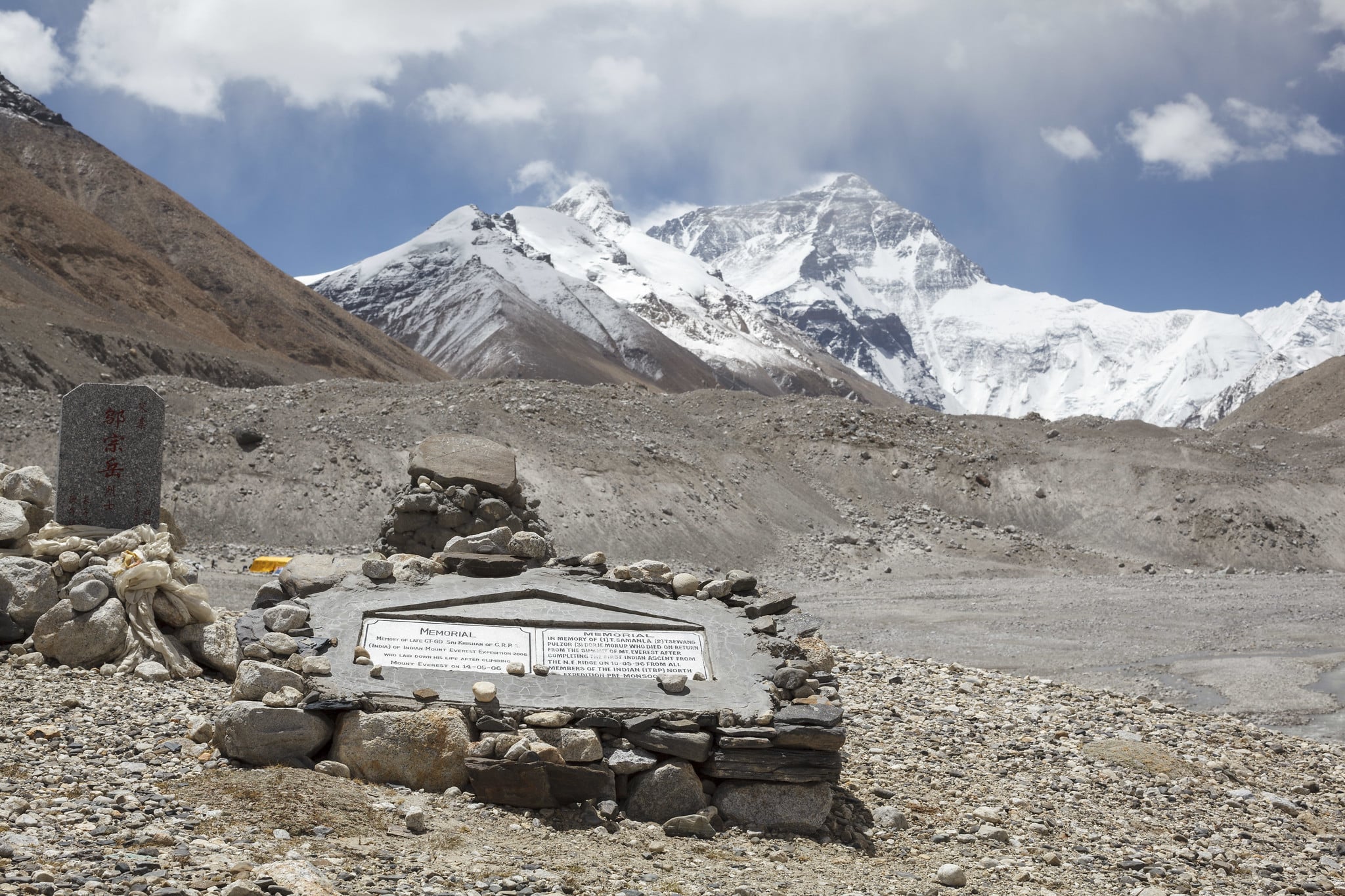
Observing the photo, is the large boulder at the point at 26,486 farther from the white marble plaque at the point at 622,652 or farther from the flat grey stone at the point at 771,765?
the flat grey stone at the point at 771,765

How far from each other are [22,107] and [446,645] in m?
96.1

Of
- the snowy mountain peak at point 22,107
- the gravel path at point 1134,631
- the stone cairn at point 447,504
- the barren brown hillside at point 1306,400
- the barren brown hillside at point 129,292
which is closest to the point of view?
the gravel path at point 1134,631

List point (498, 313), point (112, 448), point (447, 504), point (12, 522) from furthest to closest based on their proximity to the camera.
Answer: point (498, 313) → point (447, 504) → point (112, 448) → point (12, 522)

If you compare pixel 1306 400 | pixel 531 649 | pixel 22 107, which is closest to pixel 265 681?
pixel 531 649

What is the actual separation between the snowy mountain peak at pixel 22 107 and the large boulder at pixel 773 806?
9685 centimetres

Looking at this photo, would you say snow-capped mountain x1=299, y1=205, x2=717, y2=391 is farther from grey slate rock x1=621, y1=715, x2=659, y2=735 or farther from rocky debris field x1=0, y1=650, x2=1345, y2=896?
grey slate rock x1=621, y1=715, x2=659, y2=735

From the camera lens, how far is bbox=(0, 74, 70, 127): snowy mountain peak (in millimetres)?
82500

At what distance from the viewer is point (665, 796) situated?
642 cm

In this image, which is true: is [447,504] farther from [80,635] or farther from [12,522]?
[80,635]

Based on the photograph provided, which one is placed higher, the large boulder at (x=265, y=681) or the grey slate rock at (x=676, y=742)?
the large boulder at (x=265, y=681)

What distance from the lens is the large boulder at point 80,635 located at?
812cm

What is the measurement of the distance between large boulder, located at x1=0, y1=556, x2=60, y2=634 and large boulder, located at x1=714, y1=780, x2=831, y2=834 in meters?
5.82

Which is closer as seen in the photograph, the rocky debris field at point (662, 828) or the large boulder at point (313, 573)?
the rocky debris field at point (662, 828)

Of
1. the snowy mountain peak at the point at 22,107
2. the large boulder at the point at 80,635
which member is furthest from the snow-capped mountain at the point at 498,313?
the large boulder at the point at 80,635
